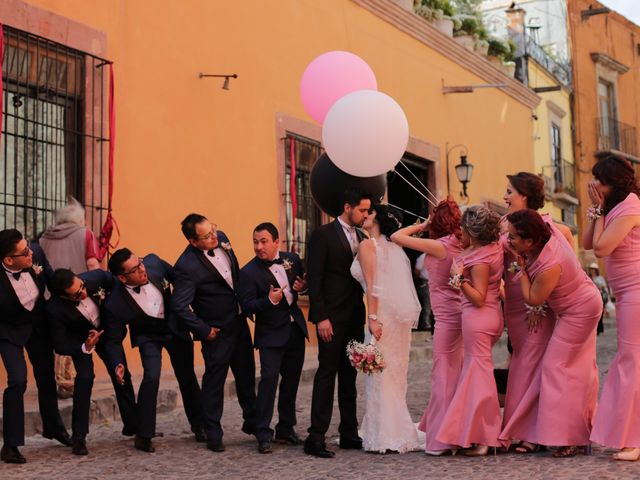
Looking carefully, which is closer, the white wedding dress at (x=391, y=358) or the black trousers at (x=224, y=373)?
the white wedding dress at (x=391, y=358)

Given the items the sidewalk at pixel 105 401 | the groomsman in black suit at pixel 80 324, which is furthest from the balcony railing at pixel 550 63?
the groomsman in black suit at pixel 80 324

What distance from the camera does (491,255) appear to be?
5879 mm

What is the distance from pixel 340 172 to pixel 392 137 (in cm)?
47

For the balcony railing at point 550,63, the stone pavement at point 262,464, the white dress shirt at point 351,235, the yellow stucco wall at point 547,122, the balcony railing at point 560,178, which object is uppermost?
the balcony railing at point 550,63

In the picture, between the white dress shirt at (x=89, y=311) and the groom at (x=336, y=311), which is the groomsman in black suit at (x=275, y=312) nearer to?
the groom at (x=336, y=311)

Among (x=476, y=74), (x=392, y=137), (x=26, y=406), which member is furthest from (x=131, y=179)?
(x=476, y=74)

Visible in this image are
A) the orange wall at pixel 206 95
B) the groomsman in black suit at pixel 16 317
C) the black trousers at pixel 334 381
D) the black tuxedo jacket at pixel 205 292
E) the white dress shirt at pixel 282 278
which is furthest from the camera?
the orange wall at pixel 206 95

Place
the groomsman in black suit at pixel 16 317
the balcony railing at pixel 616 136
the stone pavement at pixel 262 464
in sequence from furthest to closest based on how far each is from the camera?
the balcony railing at pixel 616 136
the groomsman in black suit at pixel 16 317
the stone pavement at pixel 262 464

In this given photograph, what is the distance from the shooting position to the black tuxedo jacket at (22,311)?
5.96 m

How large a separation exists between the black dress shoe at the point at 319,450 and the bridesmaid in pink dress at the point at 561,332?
1273 mm

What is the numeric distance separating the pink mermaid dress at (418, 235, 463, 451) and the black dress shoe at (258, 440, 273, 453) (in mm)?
1018

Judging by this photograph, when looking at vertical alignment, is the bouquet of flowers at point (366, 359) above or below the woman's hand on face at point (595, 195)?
below

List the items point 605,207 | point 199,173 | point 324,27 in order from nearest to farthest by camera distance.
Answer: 1. point 605,207
2. point 199,173
3. point 324,27

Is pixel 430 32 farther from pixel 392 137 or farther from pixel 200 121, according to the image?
pixel 392 137
